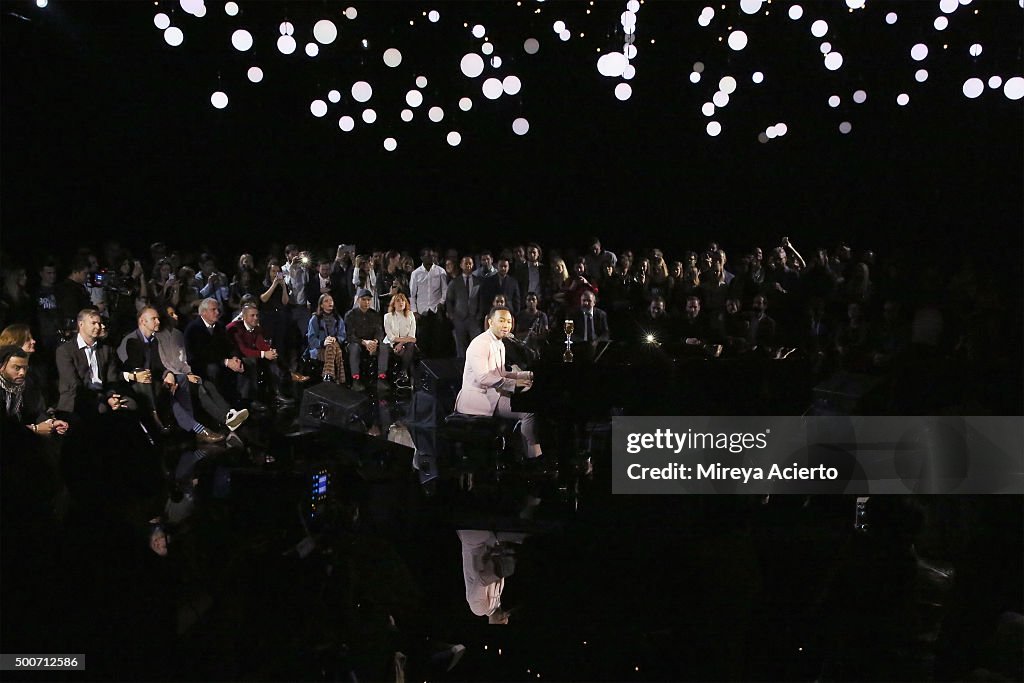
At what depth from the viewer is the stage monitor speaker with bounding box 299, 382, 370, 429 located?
20.3 feet

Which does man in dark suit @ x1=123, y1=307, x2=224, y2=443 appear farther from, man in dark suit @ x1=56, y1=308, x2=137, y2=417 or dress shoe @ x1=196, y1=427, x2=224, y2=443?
man in dark suit @ x1=56, y1=308, x2=137, y2=417

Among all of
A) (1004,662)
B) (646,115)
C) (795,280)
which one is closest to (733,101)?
(646,115)

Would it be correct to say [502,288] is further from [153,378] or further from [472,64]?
[153,378]

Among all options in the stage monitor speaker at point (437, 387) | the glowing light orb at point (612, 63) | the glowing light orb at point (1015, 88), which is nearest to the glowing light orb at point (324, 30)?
the glowing light orb at point (612, 63)

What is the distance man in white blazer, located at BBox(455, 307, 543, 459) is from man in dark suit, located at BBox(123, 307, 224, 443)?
2.15 m

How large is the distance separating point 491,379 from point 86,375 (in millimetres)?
3048

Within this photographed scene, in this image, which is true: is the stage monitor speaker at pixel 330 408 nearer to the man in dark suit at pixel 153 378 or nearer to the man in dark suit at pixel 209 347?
the man in dark suit at pixel 153 378

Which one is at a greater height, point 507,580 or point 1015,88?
point 1015,88

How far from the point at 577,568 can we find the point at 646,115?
7960mm

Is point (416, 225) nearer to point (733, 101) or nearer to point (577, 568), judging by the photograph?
point (733, 101)

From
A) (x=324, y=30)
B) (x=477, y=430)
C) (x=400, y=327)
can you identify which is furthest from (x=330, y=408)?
(x=324, y=30)

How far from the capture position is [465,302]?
8.89m

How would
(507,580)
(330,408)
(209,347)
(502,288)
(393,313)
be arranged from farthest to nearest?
(502,288) → (393,313) → (209,347) → (330,408) → (507,580)

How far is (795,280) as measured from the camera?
8312 millimetres
